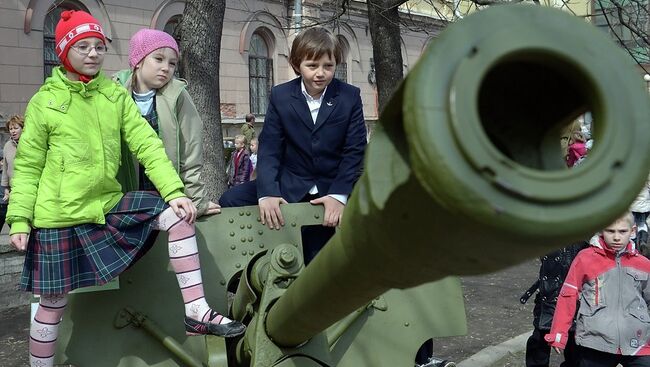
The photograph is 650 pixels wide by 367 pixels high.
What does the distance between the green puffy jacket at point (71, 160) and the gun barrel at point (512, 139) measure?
6.50 ft

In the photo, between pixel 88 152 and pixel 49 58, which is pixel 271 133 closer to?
pixel 88 152

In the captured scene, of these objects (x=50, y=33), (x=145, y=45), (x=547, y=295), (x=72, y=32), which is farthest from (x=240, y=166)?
(x=72, y=32)

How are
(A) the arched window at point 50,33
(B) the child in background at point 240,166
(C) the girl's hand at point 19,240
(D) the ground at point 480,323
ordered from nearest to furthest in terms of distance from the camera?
(C) the girl's hand at point 19,240 < (D) the ground at point 480,323 < (B) the child in background at point 240,166 < (A) the arched window at point 50,33

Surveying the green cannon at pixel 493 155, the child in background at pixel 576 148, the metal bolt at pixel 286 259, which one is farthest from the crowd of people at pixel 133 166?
the child in background at pixel 576 148

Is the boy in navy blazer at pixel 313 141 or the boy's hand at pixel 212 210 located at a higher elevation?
the boy in navy blazer at pixel 313 141

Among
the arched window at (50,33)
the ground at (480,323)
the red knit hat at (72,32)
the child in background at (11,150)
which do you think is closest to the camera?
the red knit hat at (72,32)

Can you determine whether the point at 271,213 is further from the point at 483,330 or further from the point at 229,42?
the point at 229,42

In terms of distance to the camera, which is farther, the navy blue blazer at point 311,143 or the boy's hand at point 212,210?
the navy blue blazer at point 311,143

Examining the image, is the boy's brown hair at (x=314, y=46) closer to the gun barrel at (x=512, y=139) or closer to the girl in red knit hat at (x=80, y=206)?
the girl in red knit hat at (x=80, y=206)

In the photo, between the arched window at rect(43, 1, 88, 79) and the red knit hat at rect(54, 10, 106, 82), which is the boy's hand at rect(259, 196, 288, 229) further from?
the arched window at rect(43, 1, 88, 79)

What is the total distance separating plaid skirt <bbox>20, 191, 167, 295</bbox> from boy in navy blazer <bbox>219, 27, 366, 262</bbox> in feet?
1.97

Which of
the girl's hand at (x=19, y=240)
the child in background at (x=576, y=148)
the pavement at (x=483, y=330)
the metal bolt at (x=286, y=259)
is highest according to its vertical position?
the child in background at (x=576, y=148)

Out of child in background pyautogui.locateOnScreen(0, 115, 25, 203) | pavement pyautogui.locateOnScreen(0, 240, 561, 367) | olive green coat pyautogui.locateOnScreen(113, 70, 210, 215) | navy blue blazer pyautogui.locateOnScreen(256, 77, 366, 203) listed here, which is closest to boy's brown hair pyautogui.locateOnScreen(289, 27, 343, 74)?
navy blue blazer pyautogui.locateOnScreen(256, 77, 366, 203)

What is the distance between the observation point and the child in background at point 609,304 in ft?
13.3
